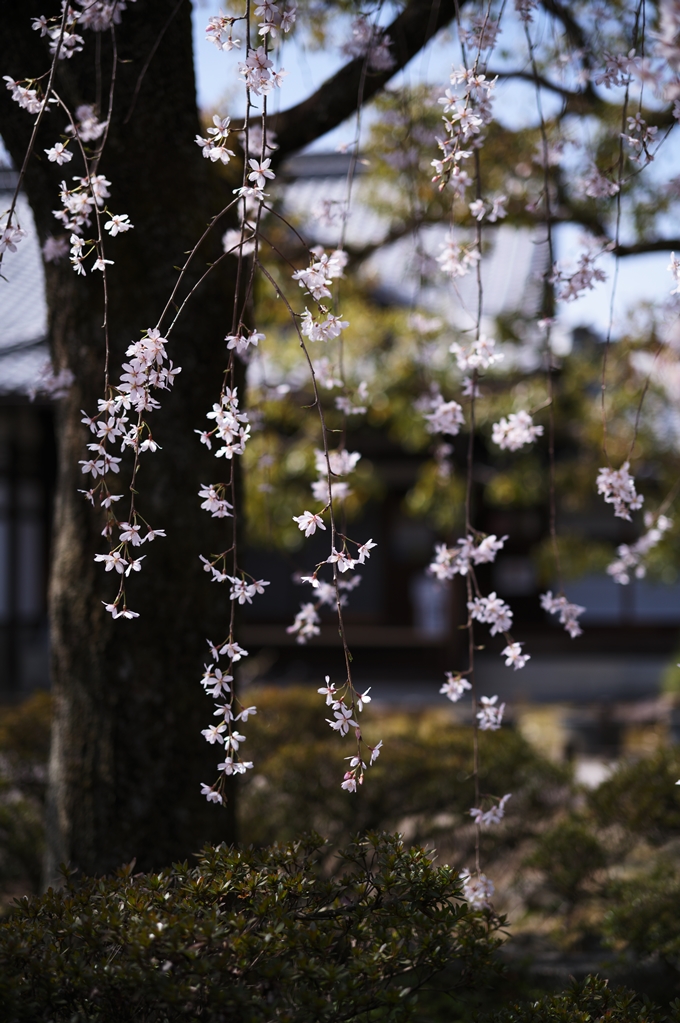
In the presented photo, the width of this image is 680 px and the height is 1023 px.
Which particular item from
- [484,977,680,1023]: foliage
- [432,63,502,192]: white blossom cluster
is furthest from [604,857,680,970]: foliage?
[432,63,502,192]: white blossom cluster

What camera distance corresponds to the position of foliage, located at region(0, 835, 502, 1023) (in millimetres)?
1440

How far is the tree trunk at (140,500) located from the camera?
2.45 m

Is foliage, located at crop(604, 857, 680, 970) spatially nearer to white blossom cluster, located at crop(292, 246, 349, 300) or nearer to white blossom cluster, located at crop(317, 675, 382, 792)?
white blossom cluster, located at crop(317, 675, 382, 792)

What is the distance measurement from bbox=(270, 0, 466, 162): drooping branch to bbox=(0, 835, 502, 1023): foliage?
2089 millimetres

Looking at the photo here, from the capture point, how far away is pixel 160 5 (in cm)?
250

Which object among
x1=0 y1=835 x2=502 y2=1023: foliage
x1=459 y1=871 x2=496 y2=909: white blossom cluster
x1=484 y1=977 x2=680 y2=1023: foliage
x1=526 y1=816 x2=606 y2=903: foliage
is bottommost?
x1=526 y1=816 x2=606 y2=903: foliage

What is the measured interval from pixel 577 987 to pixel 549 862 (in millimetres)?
1586

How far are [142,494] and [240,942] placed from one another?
1.30m

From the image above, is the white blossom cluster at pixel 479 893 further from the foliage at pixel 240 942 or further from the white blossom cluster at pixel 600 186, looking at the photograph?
the white blossom cluster at pixel 600 186

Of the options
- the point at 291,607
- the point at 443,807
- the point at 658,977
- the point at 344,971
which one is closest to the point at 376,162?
the point at 443,807

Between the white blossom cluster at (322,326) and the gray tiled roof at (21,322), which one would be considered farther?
the gray tiled roof at (21,322)

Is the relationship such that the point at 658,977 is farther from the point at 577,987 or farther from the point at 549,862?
the point at 577,987

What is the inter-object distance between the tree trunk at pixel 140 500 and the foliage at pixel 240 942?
683mm

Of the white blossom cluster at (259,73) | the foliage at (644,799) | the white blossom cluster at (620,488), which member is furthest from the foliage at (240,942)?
the foliage at (644,799)
